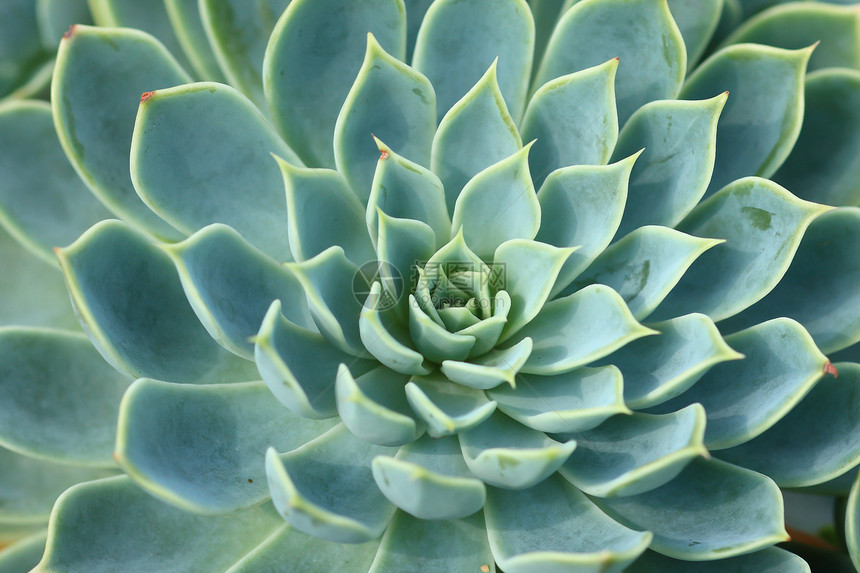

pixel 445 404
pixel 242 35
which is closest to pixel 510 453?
pixel 445 404

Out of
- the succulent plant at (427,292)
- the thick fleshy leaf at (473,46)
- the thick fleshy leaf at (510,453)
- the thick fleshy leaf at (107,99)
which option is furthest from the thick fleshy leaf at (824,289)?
the thick fleshy leaf at (107,99)

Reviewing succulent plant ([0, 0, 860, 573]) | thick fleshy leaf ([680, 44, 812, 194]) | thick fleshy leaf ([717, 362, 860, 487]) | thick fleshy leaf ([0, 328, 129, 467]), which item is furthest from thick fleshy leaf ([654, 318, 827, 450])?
thick fleshy leaf ([0, 328, 129, 467])

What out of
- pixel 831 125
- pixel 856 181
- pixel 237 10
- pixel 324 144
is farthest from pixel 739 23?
pixel 237 10

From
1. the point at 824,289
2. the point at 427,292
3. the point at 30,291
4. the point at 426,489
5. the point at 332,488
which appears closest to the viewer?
the point at 426,489

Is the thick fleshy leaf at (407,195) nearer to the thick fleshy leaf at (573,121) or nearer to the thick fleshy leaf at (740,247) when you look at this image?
the thick fleshy leaf at (573,121)

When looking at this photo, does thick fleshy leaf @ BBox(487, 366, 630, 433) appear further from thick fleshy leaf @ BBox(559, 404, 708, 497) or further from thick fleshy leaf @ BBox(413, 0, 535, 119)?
thick fleshy leaf @ BBox(413, 0, 535, 119)

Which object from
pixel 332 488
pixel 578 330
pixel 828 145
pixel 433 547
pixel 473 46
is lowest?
pixel 433 547

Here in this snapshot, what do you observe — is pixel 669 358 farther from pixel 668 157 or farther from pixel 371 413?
pixel 371 413
